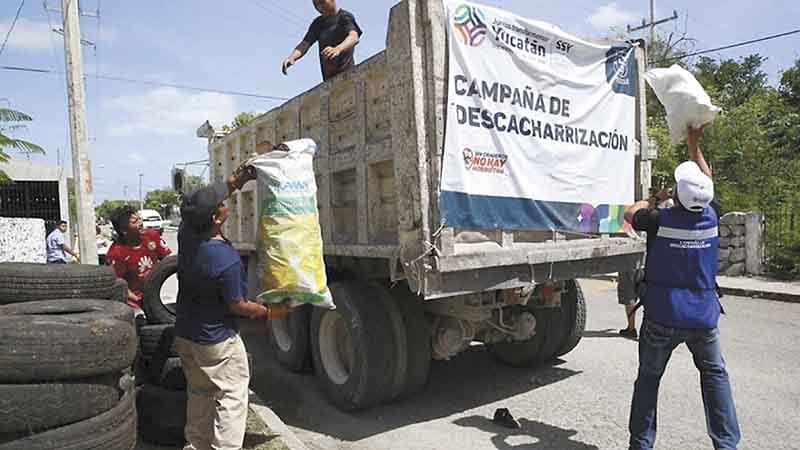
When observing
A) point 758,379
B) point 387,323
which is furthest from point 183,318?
point 758,379

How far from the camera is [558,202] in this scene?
4477 mm

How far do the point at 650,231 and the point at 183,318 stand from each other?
116 inches

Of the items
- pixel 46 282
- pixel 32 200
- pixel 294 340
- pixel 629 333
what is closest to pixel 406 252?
pixel 294 340

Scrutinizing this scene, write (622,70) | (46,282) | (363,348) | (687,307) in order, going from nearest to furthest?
(687,307) < (46,282) < (363,348) < (622,70)

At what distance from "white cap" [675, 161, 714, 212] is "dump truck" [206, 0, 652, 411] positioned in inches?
43.2

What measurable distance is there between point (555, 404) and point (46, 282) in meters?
3.94

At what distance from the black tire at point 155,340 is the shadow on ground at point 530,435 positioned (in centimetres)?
225

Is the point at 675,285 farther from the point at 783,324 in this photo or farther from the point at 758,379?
Result: the point at 783,324

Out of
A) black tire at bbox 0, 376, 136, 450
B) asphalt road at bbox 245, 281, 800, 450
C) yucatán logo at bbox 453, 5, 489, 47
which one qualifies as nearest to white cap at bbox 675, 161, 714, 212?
yucatán logo at bbox 453, 5, 489, 47

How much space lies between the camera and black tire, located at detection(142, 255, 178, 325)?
175 inches

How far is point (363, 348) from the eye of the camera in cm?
434

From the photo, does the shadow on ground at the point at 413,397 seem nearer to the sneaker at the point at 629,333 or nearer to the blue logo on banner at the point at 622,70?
the sneaker at the point at 629,333

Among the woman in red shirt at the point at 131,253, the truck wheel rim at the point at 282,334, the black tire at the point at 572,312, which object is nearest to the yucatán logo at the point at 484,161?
the black tire at the point at 572,312

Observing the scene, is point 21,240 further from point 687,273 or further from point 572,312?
point 687,273
